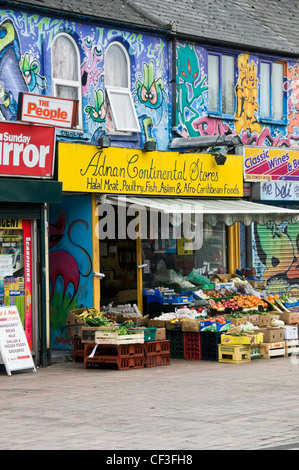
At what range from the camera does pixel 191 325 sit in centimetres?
1678

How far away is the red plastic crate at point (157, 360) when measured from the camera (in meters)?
15.9

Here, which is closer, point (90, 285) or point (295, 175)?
point (90, 285)

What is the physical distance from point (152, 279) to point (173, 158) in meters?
2.60

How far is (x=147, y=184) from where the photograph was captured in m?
18.2

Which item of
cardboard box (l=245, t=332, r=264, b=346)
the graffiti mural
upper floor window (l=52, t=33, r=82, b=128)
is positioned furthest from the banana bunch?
the graffiti mural

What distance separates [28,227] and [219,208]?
4.11m

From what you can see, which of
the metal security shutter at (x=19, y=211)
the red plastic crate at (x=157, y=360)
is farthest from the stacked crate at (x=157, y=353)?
the metal security shutter at (x=19, y=211)

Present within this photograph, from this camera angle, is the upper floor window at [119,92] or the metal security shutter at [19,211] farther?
the upper floor window at [119,92]

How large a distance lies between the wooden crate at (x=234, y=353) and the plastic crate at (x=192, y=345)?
Result: 0.47 metres

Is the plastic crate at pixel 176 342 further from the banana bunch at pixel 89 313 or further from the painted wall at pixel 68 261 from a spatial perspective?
the painted wall at pixel 68 261

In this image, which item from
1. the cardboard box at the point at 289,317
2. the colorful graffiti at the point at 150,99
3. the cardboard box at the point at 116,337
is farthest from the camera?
the colorful graffiti at the point at 150,99

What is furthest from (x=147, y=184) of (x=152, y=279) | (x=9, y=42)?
(x=9, y=42)
